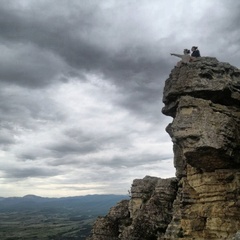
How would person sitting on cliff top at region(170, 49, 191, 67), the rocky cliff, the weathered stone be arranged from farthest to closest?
the weathered stone, person sitting on cliff top at region(170, 49, 191, 67), the rocky cliff

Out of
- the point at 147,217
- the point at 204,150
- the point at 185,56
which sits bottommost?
the point at 147,217

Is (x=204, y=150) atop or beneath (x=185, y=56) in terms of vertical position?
beneath

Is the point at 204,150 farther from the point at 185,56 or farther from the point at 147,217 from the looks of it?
the point at 147,217

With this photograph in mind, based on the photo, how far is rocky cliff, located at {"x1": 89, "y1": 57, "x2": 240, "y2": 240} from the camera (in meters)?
33.0

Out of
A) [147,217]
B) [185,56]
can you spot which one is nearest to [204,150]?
[185,56]

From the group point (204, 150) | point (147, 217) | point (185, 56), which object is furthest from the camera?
point (147, 217)

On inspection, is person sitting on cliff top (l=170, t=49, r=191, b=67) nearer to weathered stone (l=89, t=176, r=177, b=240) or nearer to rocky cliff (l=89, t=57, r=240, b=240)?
rocky cliff (l=89, t=57, r=240, b=240)

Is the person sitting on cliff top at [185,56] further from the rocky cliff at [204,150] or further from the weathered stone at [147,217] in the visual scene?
the weathered stone at [147,217]

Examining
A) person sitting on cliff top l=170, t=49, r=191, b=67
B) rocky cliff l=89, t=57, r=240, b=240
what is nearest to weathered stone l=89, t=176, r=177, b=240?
rocky cliff l=89, t=57, r=240, b=240

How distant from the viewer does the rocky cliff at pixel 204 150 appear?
33.0 m

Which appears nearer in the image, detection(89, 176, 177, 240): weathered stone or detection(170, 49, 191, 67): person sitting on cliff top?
detection(170, 49, 191, 67): person sitting on cliff top

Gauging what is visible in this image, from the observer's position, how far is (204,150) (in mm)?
32906

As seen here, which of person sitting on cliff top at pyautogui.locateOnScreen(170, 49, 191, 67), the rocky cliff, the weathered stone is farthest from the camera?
the weathered stone

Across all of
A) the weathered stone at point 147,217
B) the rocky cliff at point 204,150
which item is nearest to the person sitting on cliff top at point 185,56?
the rocky cliff at point 204,150
